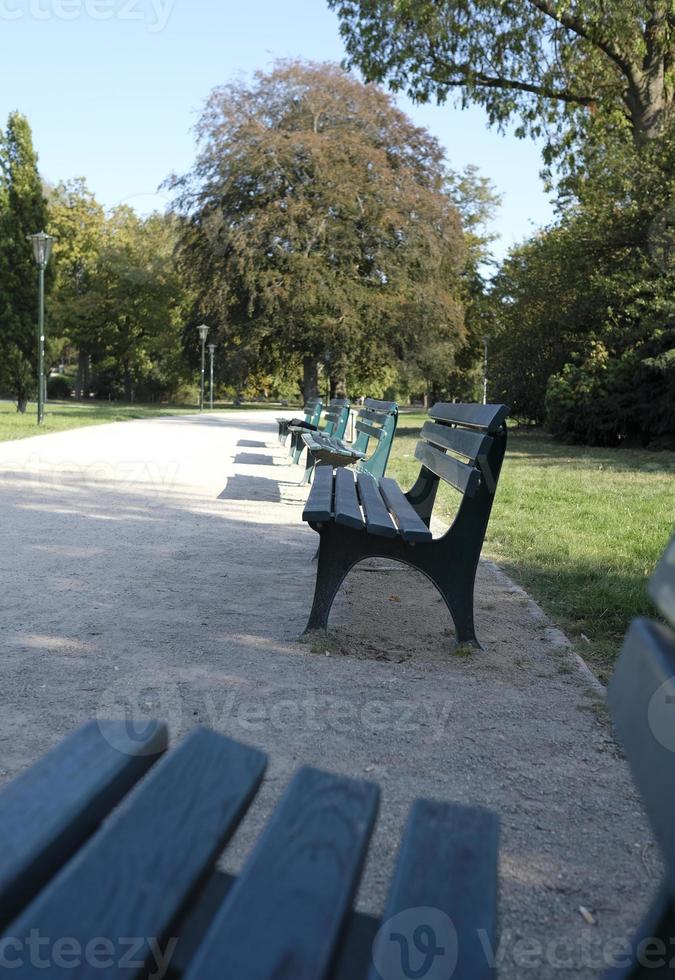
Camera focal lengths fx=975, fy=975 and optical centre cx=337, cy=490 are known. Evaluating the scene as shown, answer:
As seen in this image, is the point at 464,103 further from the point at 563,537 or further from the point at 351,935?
the point at 351,935

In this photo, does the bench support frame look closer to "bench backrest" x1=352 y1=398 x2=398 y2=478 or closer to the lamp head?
"bench backrest" x1=352 y1=398 x2=398 y2=478

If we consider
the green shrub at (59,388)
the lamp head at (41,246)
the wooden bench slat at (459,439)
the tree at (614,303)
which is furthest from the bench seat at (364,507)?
the green shrub at (59,388)

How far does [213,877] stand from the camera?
152 centimetres

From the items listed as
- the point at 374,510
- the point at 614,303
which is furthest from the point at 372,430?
the point at 614,303

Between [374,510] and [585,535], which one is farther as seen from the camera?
[585,535]

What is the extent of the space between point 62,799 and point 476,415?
3.65 meters

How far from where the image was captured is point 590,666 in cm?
436

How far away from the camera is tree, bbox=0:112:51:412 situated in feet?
86.9

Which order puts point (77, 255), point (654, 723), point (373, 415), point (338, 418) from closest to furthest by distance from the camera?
point (654, 723)
point (373, 415)
point (338, 418)
point (77, 255)

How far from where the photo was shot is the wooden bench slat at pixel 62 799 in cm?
126

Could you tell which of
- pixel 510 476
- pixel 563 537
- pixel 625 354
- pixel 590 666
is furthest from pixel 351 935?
pixel 625 354

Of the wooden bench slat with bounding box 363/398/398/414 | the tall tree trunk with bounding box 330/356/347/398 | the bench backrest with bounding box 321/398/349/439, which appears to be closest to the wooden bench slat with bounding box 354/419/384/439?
the wooden bench slat with bounding box 363/398/398/414

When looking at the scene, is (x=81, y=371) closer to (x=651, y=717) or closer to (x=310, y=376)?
(x=310, y=376)

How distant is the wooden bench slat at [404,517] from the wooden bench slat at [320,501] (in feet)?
1.09
